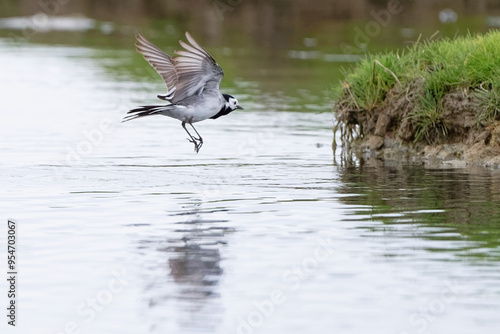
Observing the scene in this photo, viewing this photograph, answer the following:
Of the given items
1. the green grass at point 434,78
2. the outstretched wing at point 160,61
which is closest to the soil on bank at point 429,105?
the green grass at point 434,78

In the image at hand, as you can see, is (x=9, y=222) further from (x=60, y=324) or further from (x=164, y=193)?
(x=60, y=324)

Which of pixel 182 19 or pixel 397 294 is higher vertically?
pixel 182 19

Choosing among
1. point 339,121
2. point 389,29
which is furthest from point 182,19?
point 339,121

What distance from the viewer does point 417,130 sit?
17.0 m

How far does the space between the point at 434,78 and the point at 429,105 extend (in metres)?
0.42

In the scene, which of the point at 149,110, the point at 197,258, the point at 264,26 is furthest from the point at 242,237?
the point at 264,26

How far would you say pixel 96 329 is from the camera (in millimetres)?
8234

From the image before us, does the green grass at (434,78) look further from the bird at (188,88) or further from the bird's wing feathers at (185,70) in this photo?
the bird's wing feathers at (185,70)

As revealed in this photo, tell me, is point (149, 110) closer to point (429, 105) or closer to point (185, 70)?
point (185, 70)

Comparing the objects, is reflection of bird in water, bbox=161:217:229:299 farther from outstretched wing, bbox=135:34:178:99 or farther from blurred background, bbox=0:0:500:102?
blurred background, bbox=0:0:500:102

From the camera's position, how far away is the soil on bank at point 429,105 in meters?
16.2

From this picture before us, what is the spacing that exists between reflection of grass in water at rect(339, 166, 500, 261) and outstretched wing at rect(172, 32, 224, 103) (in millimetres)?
2262

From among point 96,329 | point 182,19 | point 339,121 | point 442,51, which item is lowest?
point 96,329

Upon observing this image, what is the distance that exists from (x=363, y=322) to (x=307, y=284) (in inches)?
47.0
